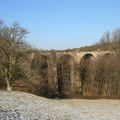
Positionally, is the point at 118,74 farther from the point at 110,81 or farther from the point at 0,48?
the point at 0,48

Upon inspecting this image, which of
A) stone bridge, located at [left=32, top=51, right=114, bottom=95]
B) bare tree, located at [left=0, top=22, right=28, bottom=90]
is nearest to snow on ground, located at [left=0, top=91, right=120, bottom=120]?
bare tree, located at [left=0, top=22, right=28, bottom=90]

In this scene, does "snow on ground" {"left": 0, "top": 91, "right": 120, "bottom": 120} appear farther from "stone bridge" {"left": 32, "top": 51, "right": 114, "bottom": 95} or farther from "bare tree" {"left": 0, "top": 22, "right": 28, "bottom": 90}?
"stone bridge" {"left": 32, "top": 51, "right": 114, "bottom": 95}

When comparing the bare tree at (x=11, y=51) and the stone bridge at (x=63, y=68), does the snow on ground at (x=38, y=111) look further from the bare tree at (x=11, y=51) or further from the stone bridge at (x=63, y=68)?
the stone bridge at (x=63, y=68)

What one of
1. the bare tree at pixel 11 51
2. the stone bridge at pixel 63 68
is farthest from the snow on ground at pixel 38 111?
the stone bridge at pixel 63 68

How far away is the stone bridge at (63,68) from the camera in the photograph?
59.6 metres

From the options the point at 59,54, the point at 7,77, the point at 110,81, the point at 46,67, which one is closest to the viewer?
the point at 7,77

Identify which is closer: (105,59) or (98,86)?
(98,86)

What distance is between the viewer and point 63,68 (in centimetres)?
6456

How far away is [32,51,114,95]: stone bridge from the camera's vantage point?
59.6 meters

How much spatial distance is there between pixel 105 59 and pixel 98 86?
7.05m

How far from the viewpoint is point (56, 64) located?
65.9 metres

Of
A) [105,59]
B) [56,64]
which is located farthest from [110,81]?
[56,64]

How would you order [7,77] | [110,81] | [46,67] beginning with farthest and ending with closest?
[46,67] < [110,81] < [7,77]

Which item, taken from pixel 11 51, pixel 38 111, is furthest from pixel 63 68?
pixel 38 111
